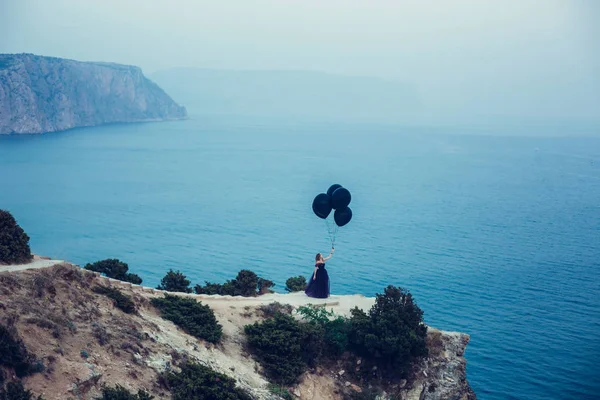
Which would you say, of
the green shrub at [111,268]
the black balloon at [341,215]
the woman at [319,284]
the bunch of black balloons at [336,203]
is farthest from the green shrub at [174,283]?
the black balloon at [341,215]

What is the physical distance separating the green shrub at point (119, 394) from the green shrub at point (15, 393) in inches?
70.4

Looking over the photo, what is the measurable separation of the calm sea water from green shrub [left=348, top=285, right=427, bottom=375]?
461 inches

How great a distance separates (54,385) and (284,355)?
9214 mm

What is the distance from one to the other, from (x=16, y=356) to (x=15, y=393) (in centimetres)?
132

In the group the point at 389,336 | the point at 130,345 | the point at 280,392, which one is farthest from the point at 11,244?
the point at 389,336

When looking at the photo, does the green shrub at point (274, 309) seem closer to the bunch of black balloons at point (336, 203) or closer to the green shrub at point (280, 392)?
the green shrub at point (280, 392)

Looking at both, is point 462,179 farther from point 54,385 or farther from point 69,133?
point 69,133

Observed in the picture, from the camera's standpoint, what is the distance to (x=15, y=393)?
14.2 metres

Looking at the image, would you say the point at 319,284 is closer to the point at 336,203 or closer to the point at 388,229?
the point at 336,203

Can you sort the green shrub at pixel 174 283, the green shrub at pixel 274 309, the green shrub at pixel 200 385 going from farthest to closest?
the green shrub at pixel 174 283 < the green shrub at pixel 274 309 < the green shrub at pixel 200 385

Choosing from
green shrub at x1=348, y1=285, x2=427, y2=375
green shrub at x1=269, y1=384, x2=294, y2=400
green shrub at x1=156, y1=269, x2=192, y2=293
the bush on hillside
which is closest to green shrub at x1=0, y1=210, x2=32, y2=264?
green shrub at x1=156, y1=269, x2=192, y2=293

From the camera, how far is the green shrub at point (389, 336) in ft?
76.6

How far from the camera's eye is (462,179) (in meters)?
108

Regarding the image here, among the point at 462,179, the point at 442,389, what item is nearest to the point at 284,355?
the point at 442,389
